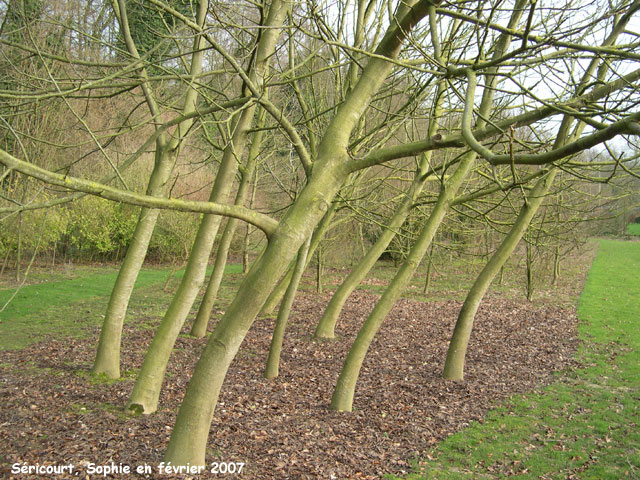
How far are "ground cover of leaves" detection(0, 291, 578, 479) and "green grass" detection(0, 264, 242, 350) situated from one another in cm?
108

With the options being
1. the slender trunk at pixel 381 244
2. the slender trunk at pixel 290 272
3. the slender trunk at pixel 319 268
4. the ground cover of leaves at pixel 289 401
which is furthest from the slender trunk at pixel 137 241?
the slender trunk at pixel 319 268

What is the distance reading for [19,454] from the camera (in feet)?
14.2

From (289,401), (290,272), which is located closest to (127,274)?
(289,401)

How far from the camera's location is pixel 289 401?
693 cm

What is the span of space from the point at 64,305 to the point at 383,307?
32.5 ft

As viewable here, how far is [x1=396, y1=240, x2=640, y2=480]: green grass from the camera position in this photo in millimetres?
5207

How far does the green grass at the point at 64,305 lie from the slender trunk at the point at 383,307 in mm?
5775

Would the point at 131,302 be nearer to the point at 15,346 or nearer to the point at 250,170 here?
the point at 15,346

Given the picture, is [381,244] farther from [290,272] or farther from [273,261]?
[273,261]

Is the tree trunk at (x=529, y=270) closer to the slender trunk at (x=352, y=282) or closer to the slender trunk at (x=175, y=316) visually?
the slender trunk at (x=352, y=282)

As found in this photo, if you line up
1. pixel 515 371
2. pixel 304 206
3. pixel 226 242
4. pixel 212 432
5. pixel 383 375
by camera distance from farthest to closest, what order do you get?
1. pixel 226 242
2. pixel 515 371
3. pixel 383 375
4. pixel 212 432
5. pixel 304 206

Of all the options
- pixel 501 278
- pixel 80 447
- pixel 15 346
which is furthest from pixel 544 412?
pixel 501 278

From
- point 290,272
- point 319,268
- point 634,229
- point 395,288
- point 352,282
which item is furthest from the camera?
point 634,229

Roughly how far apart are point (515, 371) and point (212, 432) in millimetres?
5736
